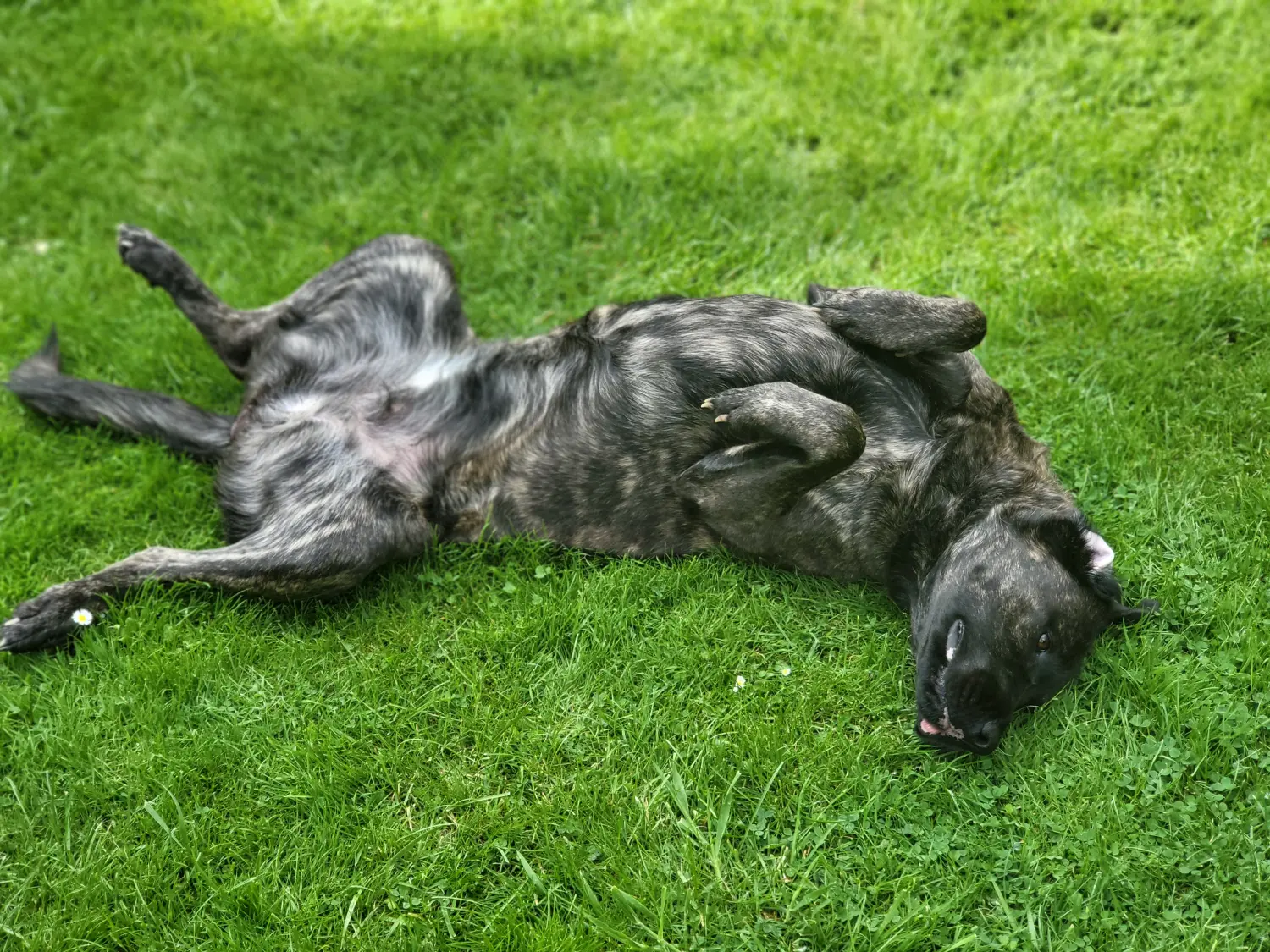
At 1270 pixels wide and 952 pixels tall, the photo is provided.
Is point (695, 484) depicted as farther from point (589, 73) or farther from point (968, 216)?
point (589, 73)

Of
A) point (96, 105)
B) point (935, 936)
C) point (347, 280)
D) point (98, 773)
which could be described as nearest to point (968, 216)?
point (347, 280)

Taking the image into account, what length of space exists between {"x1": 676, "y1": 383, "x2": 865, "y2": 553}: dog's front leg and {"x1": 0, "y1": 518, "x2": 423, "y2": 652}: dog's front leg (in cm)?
142

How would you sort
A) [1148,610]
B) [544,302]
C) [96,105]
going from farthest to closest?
[96,105] → [544,302] → [1148,610]

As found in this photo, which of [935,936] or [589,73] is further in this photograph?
[589,73]

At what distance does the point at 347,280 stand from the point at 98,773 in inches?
96.8

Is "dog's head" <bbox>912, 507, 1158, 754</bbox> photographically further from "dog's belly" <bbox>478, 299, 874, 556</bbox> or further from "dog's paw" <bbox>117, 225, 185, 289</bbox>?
"dog's paw" <bbox>117, 225, 185, 289</bbox>

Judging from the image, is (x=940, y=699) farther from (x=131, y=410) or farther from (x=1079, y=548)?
(x=131, y=410)

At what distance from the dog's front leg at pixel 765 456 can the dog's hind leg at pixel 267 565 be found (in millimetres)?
1375

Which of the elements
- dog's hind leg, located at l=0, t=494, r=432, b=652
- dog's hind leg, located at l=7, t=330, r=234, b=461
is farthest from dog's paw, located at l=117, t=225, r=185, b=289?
dog's hind leg, located at l=0, t=494, r=432, b=652

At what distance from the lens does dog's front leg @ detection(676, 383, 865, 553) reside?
4.01m

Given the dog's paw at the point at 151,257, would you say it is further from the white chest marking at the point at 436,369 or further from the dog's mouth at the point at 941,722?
the dog's mouth at the point at 941,722

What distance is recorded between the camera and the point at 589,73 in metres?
6.64

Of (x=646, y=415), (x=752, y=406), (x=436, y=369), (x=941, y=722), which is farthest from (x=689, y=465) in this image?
(x=941, y=722)

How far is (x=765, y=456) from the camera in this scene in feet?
13.7
